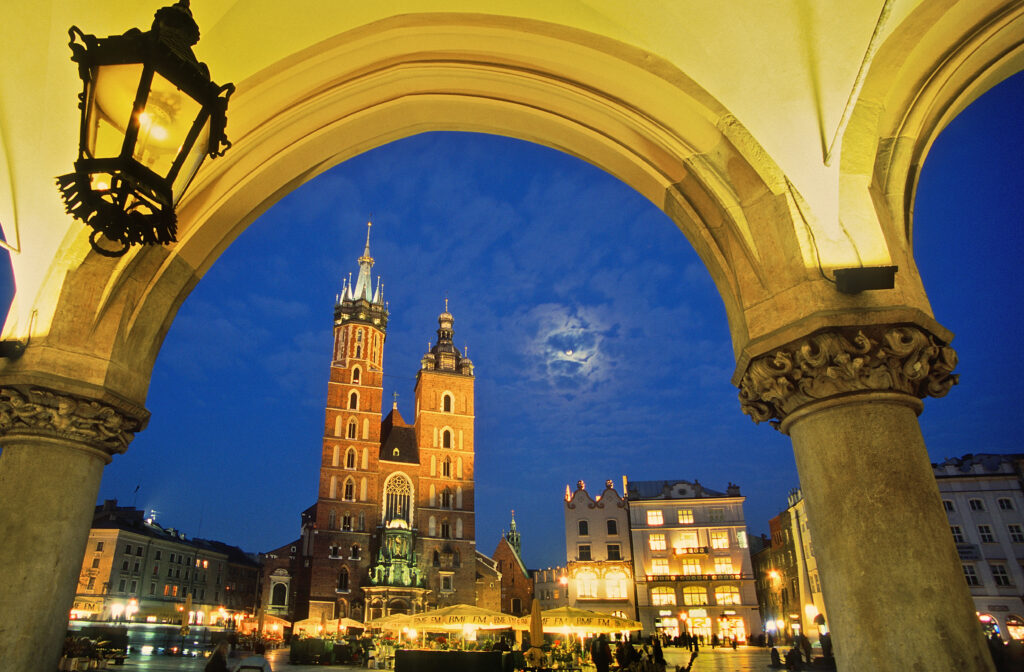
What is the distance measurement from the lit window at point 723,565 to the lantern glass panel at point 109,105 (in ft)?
145

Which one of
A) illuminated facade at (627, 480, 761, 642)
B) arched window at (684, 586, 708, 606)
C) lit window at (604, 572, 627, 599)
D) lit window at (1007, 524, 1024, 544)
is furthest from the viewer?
lit window at (604, 572, 627, 599)

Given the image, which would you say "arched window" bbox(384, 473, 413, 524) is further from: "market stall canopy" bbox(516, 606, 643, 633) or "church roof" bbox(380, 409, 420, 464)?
"market stall canopy" bbox(516, 606, 643, 633)

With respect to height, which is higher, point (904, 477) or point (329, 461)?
point (329, 461)

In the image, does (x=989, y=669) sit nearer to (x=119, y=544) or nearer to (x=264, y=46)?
(x=264, y=46)

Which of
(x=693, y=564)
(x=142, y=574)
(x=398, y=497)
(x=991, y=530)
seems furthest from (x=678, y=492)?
(x=142, y=574)

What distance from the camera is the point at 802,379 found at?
3.72m

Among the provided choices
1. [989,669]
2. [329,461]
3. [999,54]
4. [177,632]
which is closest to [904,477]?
[989,669]

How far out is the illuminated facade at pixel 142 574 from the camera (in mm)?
45084

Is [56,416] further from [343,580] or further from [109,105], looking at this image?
[343,580]

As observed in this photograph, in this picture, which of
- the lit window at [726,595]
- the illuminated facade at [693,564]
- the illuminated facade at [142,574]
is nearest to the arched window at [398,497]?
the illuminated facade at [142,574]

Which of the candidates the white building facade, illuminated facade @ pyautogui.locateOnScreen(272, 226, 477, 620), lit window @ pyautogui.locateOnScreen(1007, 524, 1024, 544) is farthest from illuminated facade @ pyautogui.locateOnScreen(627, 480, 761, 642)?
illuminated facade @ pyautogui.locateOnScreen(272, 226, 477, 620)

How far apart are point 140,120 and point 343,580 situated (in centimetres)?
5195

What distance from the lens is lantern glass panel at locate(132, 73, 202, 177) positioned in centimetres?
297

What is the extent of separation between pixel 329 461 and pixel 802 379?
175 feet
